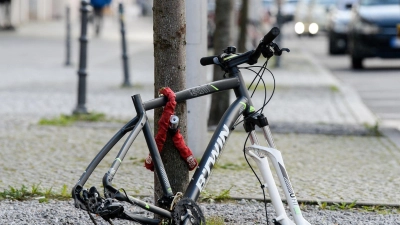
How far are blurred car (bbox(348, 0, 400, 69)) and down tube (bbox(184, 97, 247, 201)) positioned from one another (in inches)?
563

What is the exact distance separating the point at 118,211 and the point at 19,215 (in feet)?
4.60

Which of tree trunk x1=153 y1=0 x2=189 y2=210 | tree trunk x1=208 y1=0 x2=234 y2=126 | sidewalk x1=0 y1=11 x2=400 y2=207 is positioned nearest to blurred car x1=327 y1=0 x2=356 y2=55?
sidewalk x1=0 y1=11 x2=400 y2=207

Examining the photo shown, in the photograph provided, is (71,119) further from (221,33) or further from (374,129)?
(374,129)

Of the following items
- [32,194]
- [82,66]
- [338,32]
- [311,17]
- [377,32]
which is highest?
[82,66]

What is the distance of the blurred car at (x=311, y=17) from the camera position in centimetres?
3800

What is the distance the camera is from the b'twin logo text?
4.63 metres

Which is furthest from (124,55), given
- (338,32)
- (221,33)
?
(338,32)

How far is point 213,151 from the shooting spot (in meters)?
4.67

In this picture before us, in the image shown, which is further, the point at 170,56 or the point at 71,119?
the point at 71,119

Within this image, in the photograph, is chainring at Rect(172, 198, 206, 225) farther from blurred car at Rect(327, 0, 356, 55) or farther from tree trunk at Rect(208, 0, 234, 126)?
blurred car at Rect(327, 0, 356, 55)

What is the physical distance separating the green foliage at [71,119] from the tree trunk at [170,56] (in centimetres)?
488

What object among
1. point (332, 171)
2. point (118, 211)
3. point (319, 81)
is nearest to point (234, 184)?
point (332, 171)

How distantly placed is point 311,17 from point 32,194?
→ 33.7 m

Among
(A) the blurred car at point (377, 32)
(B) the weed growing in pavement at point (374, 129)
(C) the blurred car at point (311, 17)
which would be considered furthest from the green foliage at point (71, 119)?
(C) the blurred car at point (311, 17)
